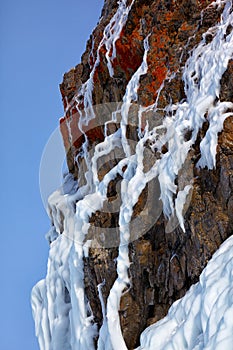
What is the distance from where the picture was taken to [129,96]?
9141mm

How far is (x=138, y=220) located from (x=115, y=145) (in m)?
2.04

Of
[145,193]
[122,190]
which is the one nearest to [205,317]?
[145,193]

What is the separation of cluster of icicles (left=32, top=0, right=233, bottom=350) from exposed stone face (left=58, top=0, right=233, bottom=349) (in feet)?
0.45

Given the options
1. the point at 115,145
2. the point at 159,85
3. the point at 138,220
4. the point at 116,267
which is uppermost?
the point at 159,85

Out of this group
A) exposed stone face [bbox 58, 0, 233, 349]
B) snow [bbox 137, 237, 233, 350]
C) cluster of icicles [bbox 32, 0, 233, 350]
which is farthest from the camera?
cluster of icicles [bbox 32, 0, 233, 350]

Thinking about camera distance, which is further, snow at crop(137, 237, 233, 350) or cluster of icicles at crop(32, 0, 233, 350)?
cluster of icicles at crop(32, 0, 233, 350)

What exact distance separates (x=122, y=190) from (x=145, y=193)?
0.63 metres

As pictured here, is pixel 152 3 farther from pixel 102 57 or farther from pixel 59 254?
pixel 59 254

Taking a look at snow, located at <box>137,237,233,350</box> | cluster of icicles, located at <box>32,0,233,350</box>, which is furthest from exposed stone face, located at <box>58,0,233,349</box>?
snow, located at <box>137,237,233,350</box>

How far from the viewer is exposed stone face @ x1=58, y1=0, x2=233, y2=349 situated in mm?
6543

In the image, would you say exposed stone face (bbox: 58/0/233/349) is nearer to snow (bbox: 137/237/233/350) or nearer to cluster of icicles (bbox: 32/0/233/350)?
cluster of icicles (bbox: 32/0/233/350)

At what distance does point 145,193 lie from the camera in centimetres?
766

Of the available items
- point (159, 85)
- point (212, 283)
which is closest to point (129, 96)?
point (159, 85)

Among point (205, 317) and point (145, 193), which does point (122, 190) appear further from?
point (205, 317)
